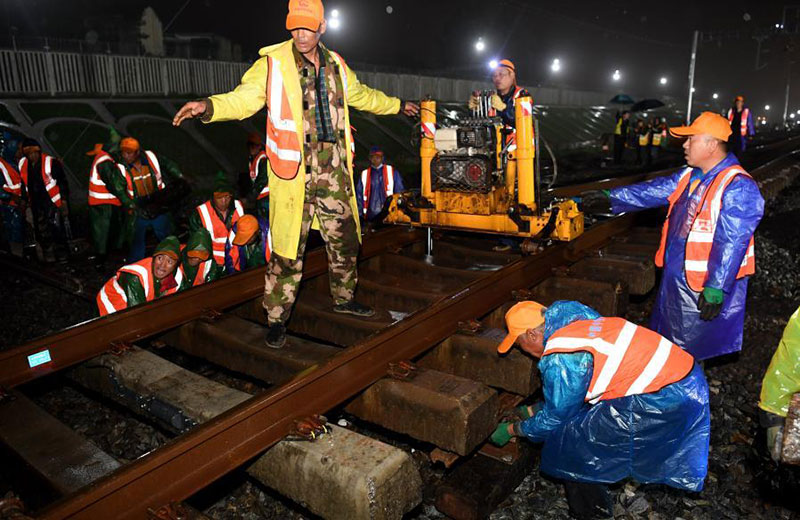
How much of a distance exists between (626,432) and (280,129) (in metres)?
2.54

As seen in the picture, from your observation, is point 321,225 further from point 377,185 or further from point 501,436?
point 377,185

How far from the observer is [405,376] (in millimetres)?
3162

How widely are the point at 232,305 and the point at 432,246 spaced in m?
2.55

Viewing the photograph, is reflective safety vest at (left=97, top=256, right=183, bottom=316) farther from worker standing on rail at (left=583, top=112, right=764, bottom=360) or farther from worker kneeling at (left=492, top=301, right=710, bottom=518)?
Result: worker standing on rail at (left=583, top=112, right=764, bottom=360)

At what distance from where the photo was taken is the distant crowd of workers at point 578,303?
280cm

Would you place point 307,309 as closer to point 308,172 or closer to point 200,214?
point 308,172

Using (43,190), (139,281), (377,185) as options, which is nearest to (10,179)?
(43,190)

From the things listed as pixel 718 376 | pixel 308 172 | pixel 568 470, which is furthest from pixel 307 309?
pixel 718 376

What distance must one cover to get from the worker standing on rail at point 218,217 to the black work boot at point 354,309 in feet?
6.39

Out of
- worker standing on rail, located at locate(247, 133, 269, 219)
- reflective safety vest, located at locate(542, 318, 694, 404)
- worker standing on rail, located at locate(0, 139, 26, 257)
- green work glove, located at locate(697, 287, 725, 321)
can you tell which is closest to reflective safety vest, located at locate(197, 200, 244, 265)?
worker standing on rail, located at locate(247, 133, 269, 219)

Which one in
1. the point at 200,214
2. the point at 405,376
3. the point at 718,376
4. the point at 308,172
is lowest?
the point at 718,376

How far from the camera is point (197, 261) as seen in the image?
205 inches

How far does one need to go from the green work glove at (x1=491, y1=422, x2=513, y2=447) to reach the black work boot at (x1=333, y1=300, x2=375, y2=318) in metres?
1.43

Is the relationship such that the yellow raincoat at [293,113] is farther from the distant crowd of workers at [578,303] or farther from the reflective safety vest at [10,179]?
the reflective safety vest at [10,179]
